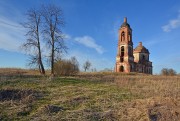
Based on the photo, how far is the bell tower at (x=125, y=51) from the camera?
5408cm

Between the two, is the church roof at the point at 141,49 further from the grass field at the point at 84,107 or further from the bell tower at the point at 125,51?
the grass field at the point at 84,107

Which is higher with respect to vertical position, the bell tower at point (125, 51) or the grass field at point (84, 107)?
the bell tower at point (125, 51)

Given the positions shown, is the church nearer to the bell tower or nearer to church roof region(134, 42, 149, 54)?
the bell tower

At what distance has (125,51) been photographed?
5497 centimetres

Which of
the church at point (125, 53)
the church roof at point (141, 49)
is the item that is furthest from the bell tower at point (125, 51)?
the church roof at point (141, 49)

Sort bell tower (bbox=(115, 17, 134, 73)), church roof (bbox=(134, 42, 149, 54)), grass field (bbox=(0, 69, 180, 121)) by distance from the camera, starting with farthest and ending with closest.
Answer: church roof (bbox=(134, 42, 149, 54)) → bell tower (bbox=(115, 17, 134, 73)) → grass field (bbox=(0, 69, 180, 121))

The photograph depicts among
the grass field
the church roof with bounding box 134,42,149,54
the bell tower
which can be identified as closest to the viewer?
the grass field

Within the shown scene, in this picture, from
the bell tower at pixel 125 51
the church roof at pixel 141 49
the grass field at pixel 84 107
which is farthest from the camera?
the church roof at pixel 141 49

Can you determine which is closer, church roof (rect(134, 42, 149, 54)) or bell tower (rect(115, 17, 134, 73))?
bell tower (rect(115, 17, 134, 73))

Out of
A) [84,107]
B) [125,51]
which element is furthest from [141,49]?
[84,107]

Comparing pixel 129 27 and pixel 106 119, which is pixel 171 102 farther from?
pixel 129 27

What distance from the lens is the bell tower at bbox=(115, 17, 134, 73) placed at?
54075 millimetres

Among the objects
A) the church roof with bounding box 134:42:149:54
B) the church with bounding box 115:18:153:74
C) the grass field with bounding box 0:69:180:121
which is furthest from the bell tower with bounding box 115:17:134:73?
the grass field with bounding box 0:69:180:121

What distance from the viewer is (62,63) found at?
89.1 feet
